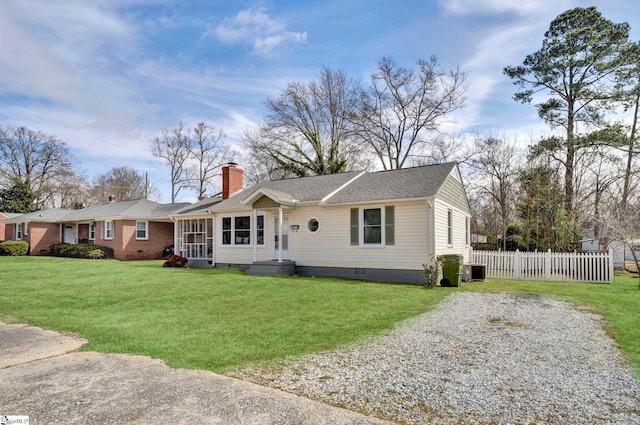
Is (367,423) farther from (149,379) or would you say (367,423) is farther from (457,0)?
(457,0)

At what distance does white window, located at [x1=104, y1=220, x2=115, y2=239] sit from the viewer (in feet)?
84.8

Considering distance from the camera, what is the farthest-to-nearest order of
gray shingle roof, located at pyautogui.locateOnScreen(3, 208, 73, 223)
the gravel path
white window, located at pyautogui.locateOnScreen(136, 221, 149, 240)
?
gray shingle roof, located at pyautogui.locateOnScreen(3, 208, 73, 223)
white window, located at pyautogui.locateOnScreen(136, 221, 149, 240)
the gravel path

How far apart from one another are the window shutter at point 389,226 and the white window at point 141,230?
19.1m

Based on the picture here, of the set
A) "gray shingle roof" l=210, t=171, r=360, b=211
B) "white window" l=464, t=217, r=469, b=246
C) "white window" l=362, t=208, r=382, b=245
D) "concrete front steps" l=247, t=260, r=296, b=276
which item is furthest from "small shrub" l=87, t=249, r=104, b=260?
"white window" l=464, t=217, r=469, b=246

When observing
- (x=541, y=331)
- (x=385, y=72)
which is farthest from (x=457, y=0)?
(x=385, y=72)

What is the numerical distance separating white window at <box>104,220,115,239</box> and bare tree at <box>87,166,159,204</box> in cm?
2353

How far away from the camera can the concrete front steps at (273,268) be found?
49.4 ft

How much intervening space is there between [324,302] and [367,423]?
5838 millimetres

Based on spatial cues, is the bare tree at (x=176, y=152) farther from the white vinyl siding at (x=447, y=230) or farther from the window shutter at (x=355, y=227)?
the white vinyl siding at (x=447, y=230)

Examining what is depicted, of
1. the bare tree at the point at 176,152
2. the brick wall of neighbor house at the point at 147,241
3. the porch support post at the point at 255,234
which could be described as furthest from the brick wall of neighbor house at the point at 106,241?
the bare tree at the point at 176,152

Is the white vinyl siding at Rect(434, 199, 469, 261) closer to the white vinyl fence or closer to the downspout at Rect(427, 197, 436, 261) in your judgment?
the downspout at Rect(427, 197, 436, 261)

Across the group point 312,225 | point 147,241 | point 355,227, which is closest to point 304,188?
point 312,225

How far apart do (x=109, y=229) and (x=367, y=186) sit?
2004 centimetres

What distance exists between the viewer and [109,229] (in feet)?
85.7
